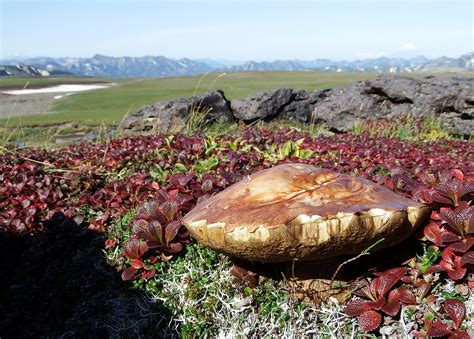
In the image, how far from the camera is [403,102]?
1517 cm

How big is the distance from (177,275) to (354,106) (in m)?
12.6

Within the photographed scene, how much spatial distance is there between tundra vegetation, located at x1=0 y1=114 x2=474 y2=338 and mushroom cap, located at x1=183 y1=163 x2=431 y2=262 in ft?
1.15

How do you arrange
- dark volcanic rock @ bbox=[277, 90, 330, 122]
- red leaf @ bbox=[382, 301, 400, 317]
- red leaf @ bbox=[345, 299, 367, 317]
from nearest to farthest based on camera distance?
red leaf @ bbox=[382, 301, 400, 317] → red leaf @ bbox=[345, 299, 367, 317] → dark volcanic rock @ bbox=[277, 90, 330, 122]

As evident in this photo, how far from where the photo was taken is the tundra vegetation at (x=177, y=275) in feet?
9.82

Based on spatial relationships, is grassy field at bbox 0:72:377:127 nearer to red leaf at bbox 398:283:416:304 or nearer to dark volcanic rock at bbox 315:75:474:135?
dark volcanic rock at bbox 315:75:474:135

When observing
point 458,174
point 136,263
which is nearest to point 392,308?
point 458,174

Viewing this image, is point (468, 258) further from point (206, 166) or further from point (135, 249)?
point (206, 166)

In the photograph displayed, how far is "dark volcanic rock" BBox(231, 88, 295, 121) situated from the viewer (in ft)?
53.1

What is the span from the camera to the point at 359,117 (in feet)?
48.3

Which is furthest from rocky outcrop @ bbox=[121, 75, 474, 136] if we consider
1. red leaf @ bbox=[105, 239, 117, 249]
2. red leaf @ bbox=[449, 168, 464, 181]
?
red leaf @ bbox=[449, 168, 464, 181]

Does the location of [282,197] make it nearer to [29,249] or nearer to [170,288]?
[170,288]

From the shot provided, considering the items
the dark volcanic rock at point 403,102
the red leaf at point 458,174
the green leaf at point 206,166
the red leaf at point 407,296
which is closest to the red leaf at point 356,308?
the red leaf at point 407,296

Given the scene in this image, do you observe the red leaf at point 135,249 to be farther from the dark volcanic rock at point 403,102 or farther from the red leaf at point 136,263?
the dark volcanic rock at point 403,102

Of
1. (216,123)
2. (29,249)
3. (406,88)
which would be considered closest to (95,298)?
(29,249)
